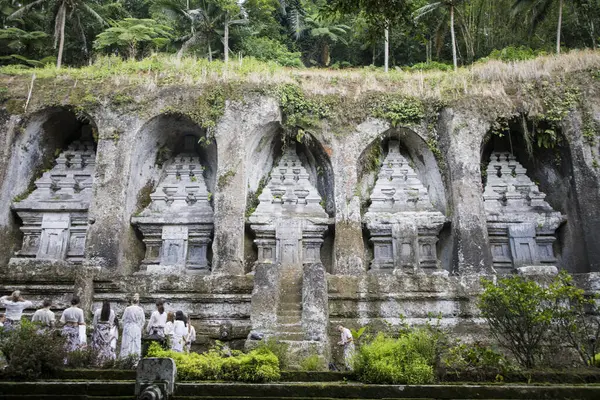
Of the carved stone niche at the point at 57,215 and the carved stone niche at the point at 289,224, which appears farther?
the carved stone niche at the point at 57,215

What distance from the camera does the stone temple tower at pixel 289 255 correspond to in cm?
941

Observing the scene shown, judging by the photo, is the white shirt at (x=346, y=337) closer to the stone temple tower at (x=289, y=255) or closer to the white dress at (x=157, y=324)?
the stone temple tower at (x=289, y=255)

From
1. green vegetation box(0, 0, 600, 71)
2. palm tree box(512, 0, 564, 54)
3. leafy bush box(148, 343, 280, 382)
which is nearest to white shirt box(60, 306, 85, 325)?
leafy bush box(148, 343, 280, 382)

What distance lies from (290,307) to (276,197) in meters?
5.00

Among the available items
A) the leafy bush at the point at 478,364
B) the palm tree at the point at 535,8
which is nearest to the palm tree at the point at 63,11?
the palm tree at the point at 535,8

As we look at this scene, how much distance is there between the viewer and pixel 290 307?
10133 millimetres

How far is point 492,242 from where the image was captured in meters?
14.3

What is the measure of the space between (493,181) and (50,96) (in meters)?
12.1

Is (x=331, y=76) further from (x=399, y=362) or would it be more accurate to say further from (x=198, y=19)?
(x=198, y=19)

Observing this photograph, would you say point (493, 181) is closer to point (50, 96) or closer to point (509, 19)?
point (50, 96)

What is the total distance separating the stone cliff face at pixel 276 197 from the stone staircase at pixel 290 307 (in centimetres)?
149

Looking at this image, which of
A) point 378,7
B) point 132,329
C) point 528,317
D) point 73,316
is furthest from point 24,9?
point 528,317

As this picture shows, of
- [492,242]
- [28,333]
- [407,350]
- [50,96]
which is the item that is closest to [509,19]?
[492,242]

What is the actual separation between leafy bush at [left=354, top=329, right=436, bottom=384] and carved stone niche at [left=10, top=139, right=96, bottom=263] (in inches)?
400
